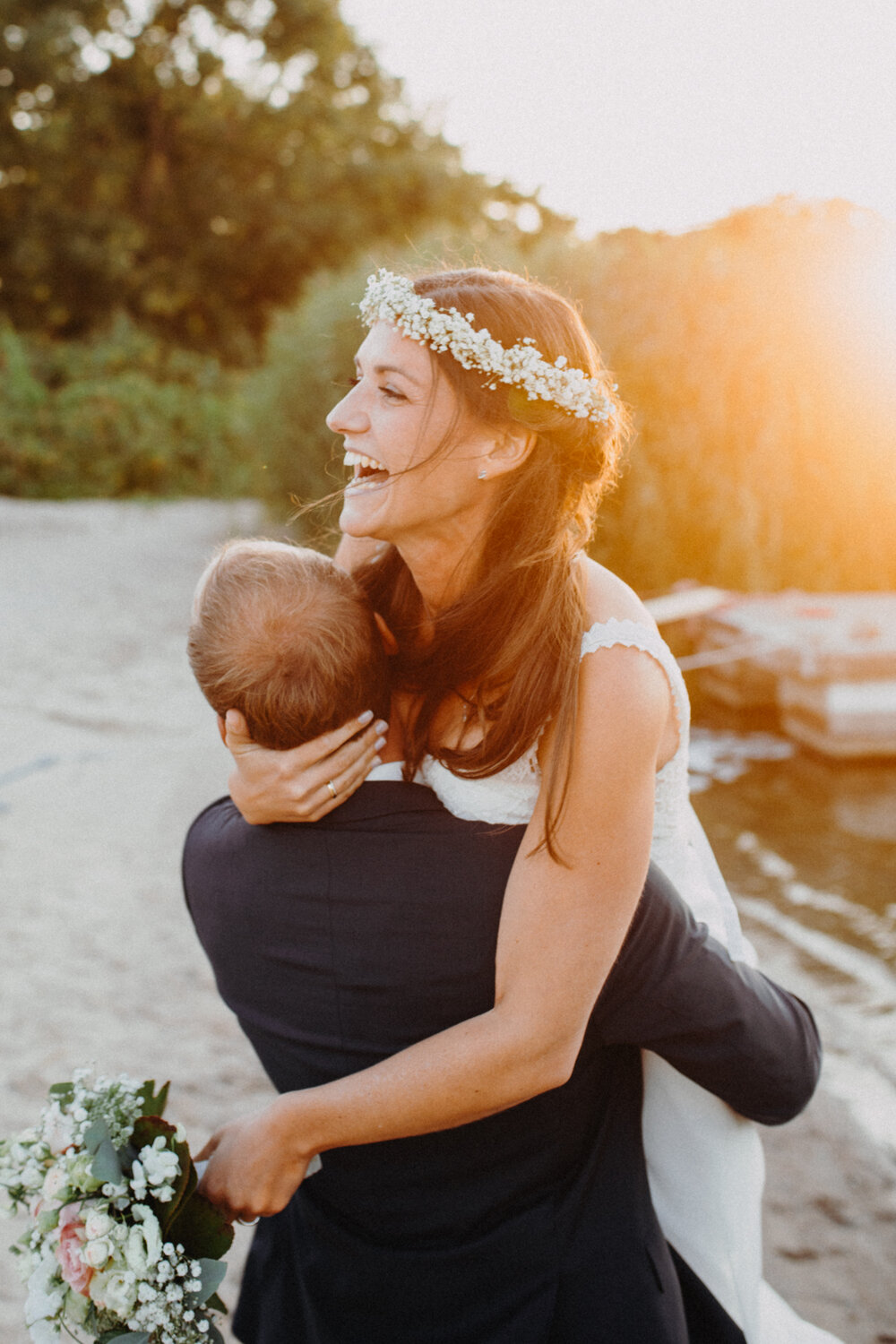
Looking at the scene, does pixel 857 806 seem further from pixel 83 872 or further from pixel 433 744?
Result: pixel 433 744

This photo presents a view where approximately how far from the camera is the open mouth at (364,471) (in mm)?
1980

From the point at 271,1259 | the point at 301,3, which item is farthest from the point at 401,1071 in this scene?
the point at 301,3

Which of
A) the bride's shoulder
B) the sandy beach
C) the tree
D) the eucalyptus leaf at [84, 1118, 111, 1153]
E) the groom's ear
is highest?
the tree

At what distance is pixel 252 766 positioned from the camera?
180 cm

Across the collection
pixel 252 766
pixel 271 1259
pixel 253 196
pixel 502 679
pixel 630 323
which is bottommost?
pixel 271 1259

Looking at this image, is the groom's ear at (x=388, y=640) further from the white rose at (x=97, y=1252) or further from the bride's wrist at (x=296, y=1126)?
the white rose at (x=97, y=1252)

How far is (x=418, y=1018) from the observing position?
164 centimetres

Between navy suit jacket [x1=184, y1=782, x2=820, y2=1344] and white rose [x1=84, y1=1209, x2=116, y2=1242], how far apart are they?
355mm

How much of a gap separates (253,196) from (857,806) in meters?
26.3

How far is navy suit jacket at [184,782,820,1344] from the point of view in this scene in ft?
5.28

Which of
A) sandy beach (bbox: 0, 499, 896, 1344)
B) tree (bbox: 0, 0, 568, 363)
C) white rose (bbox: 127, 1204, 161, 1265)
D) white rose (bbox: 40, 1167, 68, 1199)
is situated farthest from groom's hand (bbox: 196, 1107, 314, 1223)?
tree (bbox: 0, 0, 568, 363)

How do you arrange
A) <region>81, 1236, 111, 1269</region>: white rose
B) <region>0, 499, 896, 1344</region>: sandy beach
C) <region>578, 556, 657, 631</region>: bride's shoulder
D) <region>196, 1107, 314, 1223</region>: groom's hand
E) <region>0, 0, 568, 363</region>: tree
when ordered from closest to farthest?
1. <region>81, 1236, 111, 1269</region>: white rose
2. <region>196, 1107, 314, 1223</region>: groom's hand
3. <region>578, 556, 657, 631</region>: bride's shoulder
4. <region>0, 499, 896, 1344</region>: sandy beach
5. <region>0, 0, 568, 363</region>: tree

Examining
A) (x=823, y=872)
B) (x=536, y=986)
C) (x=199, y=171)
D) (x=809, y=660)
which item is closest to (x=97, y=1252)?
(x=536, y=986)

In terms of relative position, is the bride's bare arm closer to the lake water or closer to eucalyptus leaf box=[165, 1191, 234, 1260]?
eucalyptus leaf box=[165, 1191, 234, 1260]
